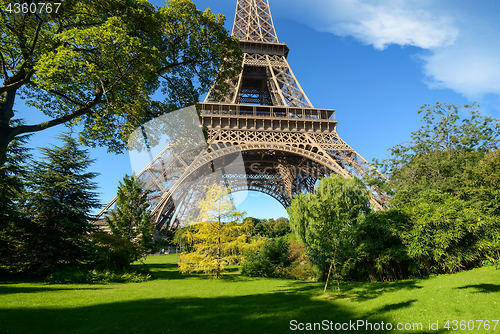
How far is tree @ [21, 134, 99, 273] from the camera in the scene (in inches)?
468

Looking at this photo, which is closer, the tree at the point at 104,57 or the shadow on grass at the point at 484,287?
the tree at the point at 104,57

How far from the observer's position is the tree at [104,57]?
5297mm

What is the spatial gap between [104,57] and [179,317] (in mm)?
6516

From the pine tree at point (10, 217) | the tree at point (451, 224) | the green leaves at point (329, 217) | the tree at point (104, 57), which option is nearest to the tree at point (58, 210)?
the pine tree at point (10, 217)

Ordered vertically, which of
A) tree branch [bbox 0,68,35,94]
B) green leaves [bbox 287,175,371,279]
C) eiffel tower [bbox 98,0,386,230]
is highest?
eiffel tower [bbox 98,0,386,230]

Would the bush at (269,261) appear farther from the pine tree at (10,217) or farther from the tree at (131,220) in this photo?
the pine tree at (10,217)

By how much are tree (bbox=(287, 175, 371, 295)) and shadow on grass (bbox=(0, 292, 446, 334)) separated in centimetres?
193

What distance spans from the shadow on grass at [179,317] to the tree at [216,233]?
5301mm

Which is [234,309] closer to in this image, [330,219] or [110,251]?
[330,219]

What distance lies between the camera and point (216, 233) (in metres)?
13.0

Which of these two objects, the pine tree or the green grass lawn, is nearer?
the green grass lawn

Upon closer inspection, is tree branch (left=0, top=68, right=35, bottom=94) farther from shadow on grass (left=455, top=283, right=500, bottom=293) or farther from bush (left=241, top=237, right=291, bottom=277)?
shadow on grass (left=455, top=283, right=500, bottom=293)

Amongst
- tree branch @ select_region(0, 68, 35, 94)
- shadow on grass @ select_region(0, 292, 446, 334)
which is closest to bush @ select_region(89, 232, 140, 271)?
A: shadow on grass @ select_region(0, 292, 446, 334)

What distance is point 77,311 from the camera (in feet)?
20.2
